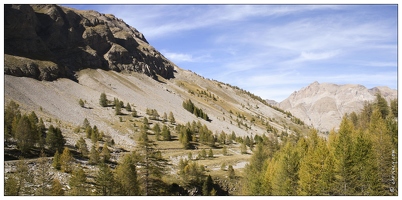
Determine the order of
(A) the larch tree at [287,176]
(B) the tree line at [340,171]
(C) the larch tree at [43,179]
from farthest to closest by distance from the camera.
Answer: (A) the larch tree at [287,176], (B) the tree line at [340,171], (C) the larch tree at [43,179]

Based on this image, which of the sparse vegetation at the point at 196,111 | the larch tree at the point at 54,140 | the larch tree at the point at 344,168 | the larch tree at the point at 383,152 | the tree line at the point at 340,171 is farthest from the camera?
the sparse vegetation at the point at 196,111

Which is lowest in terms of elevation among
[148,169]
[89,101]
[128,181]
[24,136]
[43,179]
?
[128,181]

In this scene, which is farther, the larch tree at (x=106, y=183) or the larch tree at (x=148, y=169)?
the larch tree at (x=148, y=169)

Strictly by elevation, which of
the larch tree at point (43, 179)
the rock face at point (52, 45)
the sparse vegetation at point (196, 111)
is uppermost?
the rock face at point (52, 45)

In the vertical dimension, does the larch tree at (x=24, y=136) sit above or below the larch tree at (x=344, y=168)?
above

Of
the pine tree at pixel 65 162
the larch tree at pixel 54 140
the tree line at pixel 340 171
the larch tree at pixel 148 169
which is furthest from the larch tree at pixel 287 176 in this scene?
the larch tree at pixel 54 140

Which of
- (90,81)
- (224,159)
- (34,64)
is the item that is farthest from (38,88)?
(224,159)

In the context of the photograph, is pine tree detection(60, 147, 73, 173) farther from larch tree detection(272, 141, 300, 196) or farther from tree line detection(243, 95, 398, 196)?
larch tree detection(272, 141, 300, 196)

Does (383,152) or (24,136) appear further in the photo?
(24,136)

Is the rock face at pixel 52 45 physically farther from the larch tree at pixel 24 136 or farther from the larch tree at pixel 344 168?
the larch tree at pixel 344 168

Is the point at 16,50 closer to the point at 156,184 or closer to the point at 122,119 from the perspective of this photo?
the point at 122,119

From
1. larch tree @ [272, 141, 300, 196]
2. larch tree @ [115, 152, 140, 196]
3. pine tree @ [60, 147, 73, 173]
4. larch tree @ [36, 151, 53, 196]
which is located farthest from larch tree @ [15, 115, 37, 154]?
larch tree @ [272, 141, 300, 196]

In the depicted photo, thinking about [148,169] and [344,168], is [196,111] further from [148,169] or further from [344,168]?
[344,168]

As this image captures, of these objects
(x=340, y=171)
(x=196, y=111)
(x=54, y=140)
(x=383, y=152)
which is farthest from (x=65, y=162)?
(x=196, y=111)
